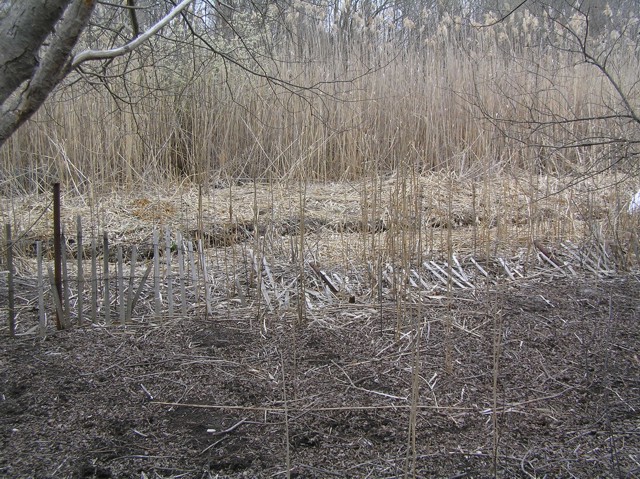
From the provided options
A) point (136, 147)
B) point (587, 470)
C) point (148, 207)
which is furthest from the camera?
point (136, 147)

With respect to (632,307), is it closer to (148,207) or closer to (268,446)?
(268,446)

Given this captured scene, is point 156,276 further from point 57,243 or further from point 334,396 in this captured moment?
point 334,396

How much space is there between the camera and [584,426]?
1.87 metres

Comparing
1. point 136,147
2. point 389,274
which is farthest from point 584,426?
point 136,147

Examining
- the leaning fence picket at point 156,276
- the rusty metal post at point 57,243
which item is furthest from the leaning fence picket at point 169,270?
the rusty metal post at point 57,243

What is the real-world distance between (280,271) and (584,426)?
1.81 meters

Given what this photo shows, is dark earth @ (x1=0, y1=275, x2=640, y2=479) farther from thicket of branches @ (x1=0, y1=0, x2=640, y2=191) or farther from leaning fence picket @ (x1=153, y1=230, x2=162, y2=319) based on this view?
thicket of branches @ (x1=0, y1=0, x2=640, y2=191)

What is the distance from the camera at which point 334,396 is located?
2.05 m

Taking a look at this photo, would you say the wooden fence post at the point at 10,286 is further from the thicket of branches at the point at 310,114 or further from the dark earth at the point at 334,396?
the thicket of branches at the point at 310,114

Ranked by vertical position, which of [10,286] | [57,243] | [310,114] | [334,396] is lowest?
[334,396]

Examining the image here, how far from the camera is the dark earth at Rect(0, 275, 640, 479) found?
1.69 meters

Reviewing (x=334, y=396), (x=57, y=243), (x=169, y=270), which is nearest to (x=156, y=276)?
(x=169, y=270)

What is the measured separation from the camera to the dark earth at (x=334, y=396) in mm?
1689

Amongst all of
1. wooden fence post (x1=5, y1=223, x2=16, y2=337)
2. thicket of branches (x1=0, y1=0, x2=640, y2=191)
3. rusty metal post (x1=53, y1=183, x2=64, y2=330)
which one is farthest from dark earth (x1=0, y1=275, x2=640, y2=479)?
thicket of branches (x1=0, y1=0, x2=640, y2=191)
